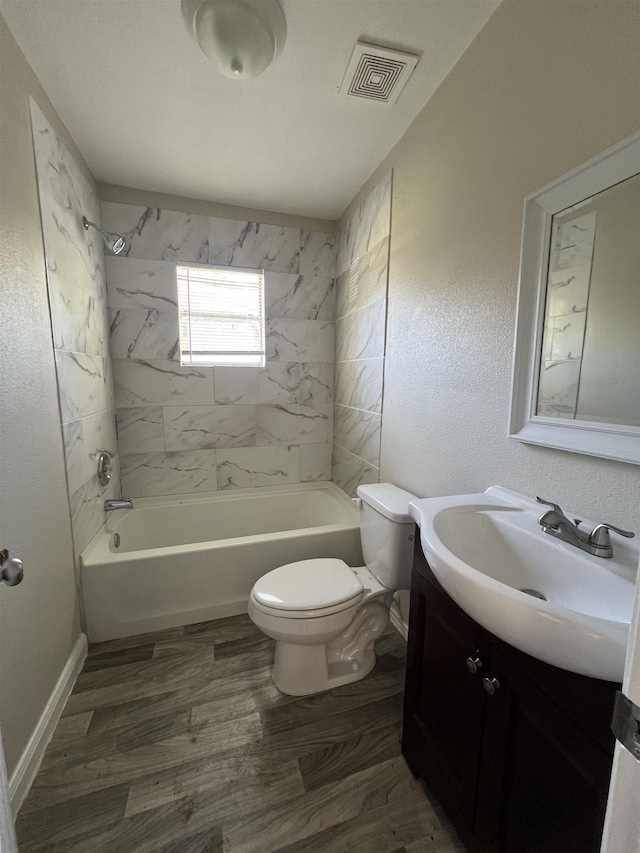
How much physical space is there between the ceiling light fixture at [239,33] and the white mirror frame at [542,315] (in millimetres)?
1030

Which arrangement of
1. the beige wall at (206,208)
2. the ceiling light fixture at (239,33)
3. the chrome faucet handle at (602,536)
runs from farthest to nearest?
1. the beige wall at (206,208)
2. the ceiling light fixture at (239,33)
3. the chrome faucet handle at (602,536)

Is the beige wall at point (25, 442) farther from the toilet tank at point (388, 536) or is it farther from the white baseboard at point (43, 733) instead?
the toilet tank at point (388, 536)

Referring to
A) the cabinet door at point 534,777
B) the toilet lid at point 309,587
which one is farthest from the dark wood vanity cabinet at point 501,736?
the toilet lid at point 309,587

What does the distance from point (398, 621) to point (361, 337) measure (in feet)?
5.43

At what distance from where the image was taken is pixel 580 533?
2.58 feet

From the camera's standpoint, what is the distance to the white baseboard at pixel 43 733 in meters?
1.04

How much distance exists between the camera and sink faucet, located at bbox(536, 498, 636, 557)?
74 centimetres

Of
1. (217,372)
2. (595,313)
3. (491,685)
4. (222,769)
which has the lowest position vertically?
(222,769)

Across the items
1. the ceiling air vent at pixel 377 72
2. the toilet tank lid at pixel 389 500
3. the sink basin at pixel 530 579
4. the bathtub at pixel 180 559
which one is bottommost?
the bathtub at pixel 180 559

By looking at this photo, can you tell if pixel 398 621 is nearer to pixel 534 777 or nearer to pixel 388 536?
pixel 388 536

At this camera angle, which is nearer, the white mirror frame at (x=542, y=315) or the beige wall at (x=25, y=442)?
the white mirror frame at (x=542, y=315)

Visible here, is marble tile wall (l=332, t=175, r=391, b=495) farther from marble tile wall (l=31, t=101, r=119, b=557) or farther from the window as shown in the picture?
marble tile wall (l=31, t=101, r=119, b=557)

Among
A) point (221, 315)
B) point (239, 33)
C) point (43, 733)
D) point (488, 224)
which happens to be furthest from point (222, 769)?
point (239, 33)

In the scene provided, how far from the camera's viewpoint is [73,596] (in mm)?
1553
